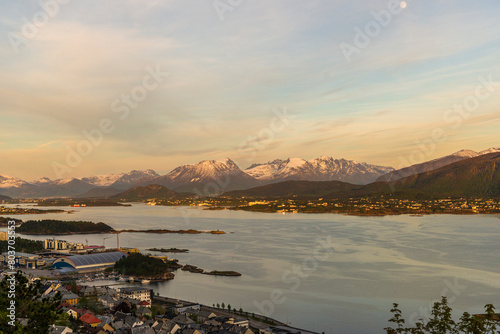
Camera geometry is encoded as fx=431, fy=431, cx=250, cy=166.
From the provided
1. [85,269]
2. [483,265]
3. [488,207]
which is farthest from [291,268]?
[488,207]

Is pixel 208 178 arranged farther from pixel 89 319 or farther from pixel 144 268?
pixel 89 319

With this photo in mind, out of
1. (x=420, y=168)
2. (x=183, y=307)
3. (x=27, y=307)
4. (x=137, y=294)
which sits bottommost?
(x=183, y=307)

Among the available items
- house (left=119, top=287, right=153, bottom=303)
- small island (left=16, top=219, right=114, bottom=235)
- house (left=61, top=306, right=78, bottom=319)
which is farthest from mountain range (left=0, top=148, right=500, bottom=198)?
house (left=61, top=306, right=78, bottom=319)

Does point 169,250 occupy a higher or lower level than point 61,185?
lower

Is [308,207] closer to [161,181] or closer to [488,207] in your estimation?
[488,207]

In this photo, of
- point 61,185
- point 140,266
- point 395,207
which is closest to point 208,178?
point 61,185

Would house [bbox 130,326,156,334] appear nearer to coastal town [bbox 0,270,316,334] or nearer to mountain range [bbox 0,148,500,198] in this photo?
coastal town [bbox 0,270,316,334]
